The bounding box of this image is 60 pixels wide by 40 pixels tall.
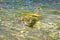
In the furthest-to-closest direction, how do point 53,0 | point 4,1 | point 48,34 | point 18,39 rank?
1. point 53,0
2. point 4,1
3. point 48,34
4. point 18,39

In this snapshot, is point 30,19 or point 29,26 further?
point 30,19

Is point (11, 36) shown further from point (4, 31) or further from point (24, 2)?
point (24, 2)

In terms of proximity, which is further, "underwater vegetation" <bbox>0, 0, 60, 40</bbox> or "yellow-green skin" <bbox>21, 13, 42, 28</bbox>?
"yellow-green skin" <bbox>21, 13, 42, 28</bbox>

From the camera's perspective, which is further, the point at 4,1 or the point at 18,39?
the point at 4,1

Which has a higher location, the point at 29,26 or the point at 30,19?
the point at 30,19

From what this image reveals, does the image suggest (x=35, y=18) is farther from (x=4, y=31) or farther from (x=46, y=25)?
(x=4, y=31)

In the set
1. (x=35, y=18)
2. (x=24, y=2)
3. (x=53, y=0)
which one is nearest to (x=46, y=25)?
(x=35, y=18)

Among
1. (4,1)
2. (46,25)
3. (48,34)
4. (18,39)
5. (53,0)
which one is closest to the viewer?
(18,39)

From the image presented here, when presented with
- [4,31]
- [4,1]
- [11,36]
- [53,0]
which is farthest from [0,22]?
[53,0]

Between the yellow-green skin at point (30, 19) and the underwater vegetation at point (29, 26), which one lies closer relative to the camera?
the underwater vegetation at point (29, 26)
